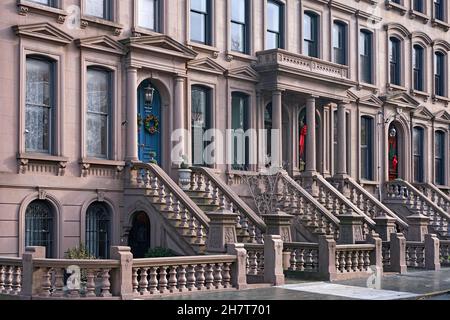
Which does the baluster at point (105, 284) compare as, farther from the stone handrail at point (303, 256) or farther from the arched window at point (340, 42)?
the arched window at point (340, 42)

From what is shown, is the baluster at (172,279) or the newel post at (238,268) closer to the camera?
the baluster at (172,279)

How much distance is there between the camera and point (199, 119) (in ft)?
88.5

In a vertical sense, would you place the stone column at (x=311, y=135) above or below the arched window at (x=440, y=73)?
below

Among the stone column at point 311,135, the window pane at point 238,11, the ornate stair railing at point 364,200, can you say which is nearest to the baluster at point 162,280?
the stone column at point 311,135

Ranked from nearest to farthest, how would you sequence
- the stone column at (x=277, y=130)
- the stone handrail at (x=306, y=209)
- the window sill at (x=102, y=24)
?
the window sill at (x=102, y=24)
the stone handrail at (x=306, y=209)
the stone column at (x=277, y=130)

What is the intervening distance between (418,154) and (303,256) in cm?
1681

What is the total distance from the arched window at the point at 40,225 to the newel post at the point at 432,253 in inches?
446

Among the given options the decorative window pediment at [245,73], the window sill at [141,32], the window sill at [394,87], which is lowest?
the decorative window pediment at [245,73]

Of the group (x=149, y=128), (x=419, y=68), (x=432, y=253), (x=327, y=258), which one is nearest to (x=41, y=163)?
(x=149, y=128)

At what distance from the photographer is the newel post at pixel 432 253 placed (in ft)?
85.2

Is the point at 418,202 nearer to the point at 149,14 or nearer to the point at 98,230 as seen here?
the point at 149,14

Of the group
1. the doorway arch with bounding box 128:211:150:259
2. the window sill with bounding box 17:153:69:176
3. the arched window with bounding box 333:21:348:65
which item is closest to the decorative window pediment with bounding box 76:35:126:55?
the window sill with bounding box 17:153:69:176

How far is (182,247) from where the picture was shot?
2241cm
